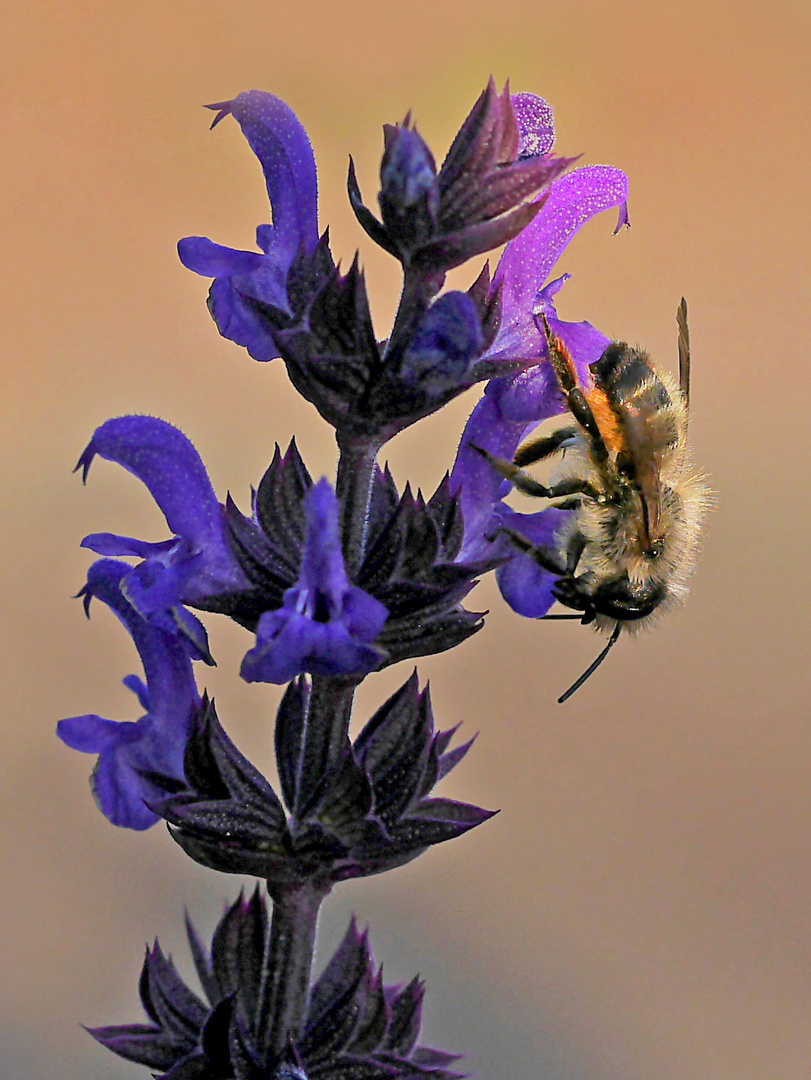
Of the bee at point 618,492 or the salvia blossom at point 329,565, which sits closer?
the salvia blossom at point 329,565

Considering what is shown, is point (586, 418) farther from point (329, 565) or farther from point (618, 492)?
point (329, 565)

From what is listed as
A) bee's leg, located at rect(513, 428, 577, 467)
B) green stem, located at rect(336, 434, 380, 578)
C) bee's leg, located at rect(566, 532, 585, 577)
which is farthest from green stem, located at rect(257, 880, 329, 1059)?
bee's leg, located at rect(513, 428, 577, 467)

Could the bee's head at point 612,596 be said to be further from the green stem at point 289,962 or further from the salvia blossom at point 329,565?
the green stem at point 289,962

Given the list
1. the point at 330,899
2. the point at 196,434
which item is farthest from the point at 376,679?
the point at 196,434

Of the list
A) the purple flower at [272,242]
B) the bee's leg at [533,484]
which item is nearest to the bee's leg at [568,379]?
the bee's leg at [533,484]

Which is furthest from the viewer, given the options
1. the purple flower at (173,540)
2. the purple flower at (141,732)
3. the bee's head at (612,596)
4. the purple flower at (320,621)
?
the bee's head at (612,596)

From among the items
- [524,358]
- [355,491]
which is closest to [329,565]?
[355,491]

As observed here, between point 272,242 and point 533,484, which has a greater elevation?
point 272,242

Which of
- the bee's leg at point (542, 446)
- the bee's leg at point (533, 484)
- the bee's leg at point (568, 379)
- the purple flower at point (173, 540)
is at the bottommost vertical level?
the purple flower at point (173, 540)
